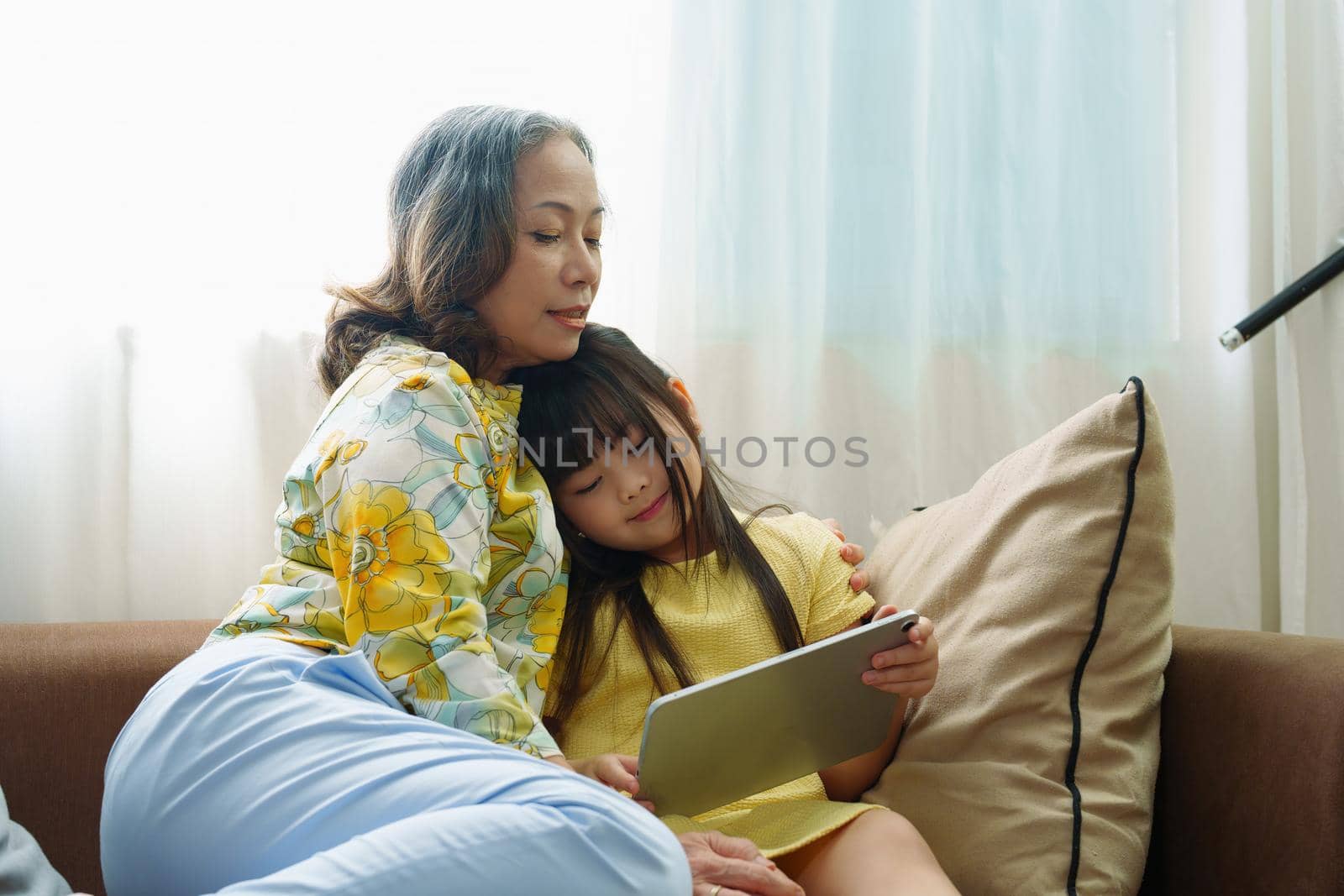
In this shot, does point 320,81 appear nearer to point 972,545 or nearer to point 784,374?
point 784,374

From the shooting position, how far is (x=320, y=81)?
1474mm

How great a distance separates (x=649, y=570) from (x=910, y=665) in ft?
1.06

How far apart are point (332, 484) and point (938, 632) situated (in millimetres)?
587

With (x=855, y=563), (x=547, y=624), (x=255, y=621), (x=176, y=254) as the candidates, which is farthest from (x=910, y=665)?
(x=176, y=254)

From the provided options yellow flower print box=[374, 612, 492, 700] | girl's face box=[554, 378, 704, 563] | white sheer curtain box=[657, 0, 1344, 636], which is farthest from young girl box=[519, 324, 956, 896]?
white sheer curtain box=[657, 0, 1344, 636]

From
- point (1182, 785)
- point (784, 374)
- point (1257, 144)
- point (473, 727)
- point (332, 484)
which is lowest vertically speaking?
point (1182, 785)

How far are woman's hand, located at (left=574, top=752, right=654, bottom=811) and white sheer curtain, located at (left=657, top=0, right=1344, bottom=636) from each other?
652 millimetres

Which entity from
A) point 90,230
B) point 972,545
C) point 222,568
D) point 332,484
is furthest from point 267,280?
point 972,545

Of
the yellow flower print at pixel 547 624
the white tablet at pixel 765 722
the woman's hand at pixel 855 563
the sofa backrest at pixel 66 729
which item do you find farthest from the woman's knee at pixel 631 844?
the sofa backrest at pixel 66 729

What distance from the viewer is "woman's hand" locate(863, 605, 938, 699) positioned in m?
0.98

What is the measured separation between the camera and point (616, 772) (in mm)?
961

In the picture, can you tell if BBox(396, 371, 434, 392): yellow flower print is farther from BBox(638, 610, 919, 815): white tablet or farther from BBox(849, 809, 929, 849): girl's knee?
BBox(849, 809, 929, 849): girl's knee

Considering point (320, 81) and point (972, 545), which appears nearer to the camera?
point (972, 545)

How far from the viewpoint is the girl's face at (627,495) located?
1.16 m
